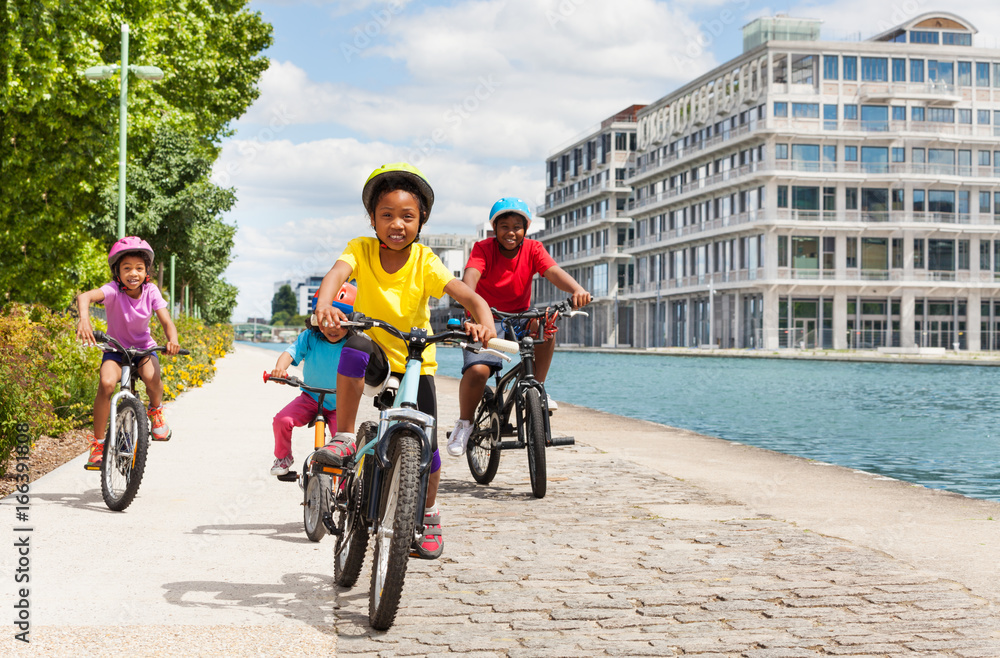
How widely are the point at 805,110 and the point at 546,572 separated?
68.2 m

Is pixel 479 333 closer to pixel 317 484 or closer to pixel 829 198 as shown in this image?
pixel 317 484

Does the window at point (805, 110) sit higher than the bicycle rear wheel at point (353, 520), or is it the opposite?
the window at point (805, 110)

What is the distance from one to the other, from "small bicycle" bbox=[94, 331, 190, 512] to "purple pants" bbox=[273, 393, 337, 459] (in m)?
1.03

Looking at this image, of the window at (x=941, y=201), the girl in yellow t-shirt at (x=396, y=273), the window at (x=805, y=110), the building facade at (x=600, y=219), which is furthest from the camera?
the building facade at (x=600, y=219)

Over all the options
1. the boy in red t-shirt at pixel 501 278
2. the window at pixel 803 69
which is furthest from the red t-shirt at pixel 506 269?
the window at pixel 803 69

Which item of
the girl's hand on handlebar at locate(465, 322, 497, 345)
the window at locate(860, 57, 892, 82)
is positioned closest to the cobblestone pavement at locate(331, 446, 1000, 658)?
the girl's hand on handlebar at locate(465, 322, 497, 345)

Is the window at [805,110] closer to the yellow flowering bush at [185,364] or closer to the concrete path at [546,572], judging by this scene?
the yellow flowering bush at [185,364]

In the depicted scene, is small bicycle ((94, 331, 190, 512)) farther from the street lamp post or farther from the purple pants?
the street lamp post

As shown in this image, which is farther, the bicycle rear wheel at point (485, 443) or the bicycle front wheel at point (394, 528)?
the bicycle rear wheel at point (485, 443)

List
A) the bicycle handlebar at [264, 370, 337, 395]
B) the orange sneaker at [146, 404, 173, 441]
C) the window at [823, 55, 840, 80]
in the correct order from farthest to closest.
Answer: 1. the window at [823, 55, 840, 80]
2. the orange sneaker at [146, 404, 173, 441]
3. the bicycle handlebar at [264, 370, 337, 395]

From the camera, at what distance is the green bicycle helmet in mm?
4398

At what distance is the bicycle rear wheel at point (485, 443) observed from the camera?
7.71m

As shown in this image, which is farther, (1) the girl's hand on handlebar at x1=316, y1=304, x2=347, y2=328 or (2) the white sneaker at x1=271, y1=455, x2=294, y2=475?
(2) the white sneaker at x1=271, y1=455, x2=294, y2=475

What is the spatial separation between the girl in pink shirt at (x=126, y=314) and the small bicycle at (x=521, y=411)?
2.22 m
